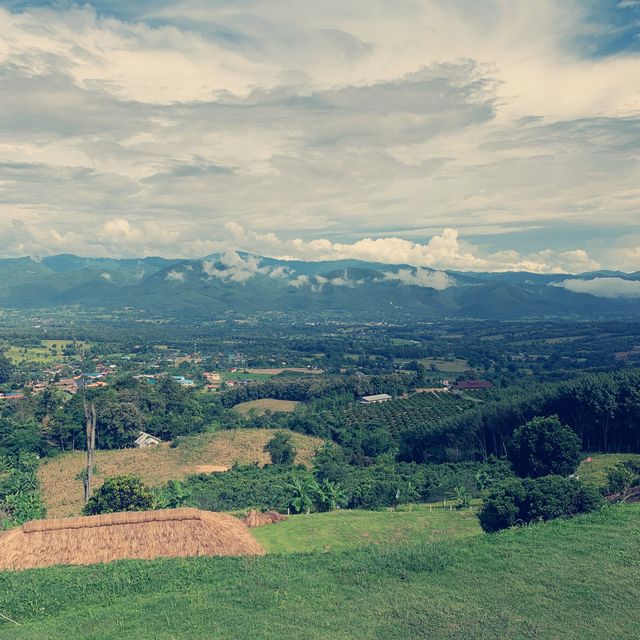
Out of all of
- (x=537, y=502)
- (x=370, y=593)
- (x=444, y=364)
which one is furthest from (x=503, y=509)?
(x=444, y=364)

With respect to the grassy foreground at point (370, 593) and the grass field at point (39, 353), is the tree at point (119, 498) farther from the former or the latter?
the grass field at point (39, 353)

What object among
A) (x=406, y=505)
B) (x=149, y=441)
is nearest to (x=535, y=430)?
(x=406, y=505)

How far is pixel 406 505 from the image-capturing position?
47156 mm

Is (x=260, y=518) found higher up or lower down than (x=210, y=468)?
higher up

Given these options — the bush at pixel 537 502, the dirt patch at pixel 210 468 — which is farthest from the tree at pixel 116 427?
→ the bush at pixel 537 502

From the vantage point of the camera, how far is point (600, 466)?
51.7 meters

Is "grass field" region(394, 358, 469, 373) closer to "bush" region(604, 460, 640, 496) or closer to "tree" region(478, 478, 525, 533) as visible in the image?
"bush" region(604, 460, 640, 496)

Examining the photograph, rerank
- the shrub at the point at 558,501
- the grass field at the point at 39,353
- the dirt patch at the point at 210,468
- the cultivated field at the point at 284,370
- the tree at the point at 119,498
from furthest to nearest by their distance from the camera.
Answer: the grass field at the point at 39,353 < the cultivated field at the point at 284,370 < the dirt patch at the point at 210,468 < the tree at the point at 119,498 < the shrub at the point at 558,501

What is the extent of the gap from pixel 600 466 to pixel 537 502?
21.4 m

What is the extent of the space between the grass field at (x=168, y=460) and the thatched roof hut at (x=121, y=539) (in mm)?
24224

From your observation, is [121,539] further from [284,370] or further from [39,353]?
[39,353]

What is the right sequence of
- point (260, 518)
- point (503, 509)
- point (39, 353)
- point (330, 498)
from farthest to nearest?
point (39, 353) < point (330, 498) < point (260, 518) < point (503, 509)

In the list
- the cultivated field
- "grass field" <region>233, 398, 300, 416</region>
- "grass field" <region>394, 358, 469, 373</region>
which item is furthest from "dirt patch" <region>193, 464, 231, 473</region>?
"grass field" <region>394, 358, 469, 373</region>

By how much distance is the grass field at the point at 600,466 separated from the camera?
155ft
